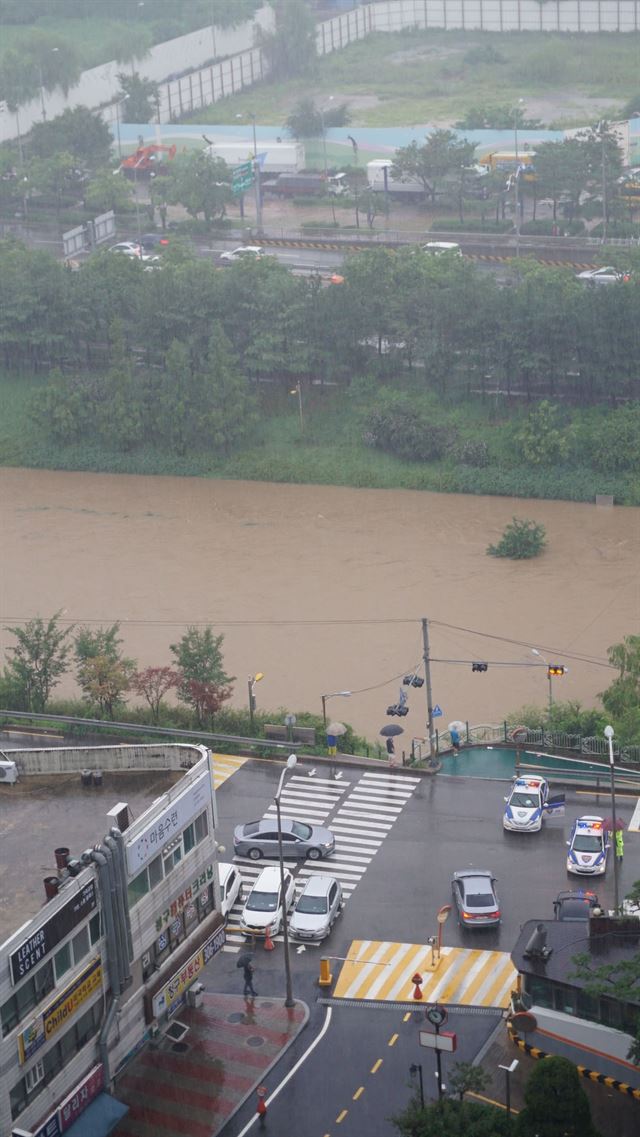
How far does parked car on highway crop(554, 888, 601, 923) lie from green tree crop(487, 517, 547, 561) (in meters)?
23.0

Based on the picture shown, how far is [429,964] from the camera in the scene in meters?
30.6

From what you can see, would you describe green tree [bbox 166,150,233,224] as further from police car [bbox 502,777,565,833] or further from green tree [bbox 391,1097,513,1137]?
green tree [bbox 391,1097,513,1137]

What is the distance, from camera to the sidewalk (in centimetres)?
2672

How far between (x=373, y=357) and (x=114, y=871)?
42724mm

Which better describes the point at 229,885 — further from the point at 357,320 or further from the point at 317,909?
the point at 357,320

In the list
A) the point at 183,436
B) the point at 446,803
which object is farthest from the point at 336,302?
the point at 446,803

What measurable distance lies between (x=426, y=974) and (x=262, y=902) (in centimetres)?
371

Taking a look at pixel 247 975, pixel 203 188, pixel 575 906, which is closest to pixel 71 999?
pixel 247 975

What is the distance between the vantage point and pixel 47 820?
29031mm

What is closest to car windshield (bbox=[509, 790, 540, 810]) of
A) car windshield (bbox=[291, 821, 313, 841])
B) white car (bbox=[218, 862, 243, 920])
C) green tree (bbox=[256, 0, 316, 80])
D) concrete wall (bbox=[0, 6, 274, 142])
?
car windshield (bbox=[291, 821, 313, 841])

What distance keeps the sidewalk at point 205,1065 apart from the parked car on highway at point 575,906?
16.8 feet

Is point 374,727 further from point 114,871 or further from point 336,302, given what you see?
point 336,302

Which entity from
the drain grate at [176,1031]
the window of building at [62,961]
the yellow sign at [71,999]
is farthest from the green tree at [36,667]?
the window of building at [62,961]

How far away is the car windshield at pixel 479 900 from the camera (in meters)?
31.4
